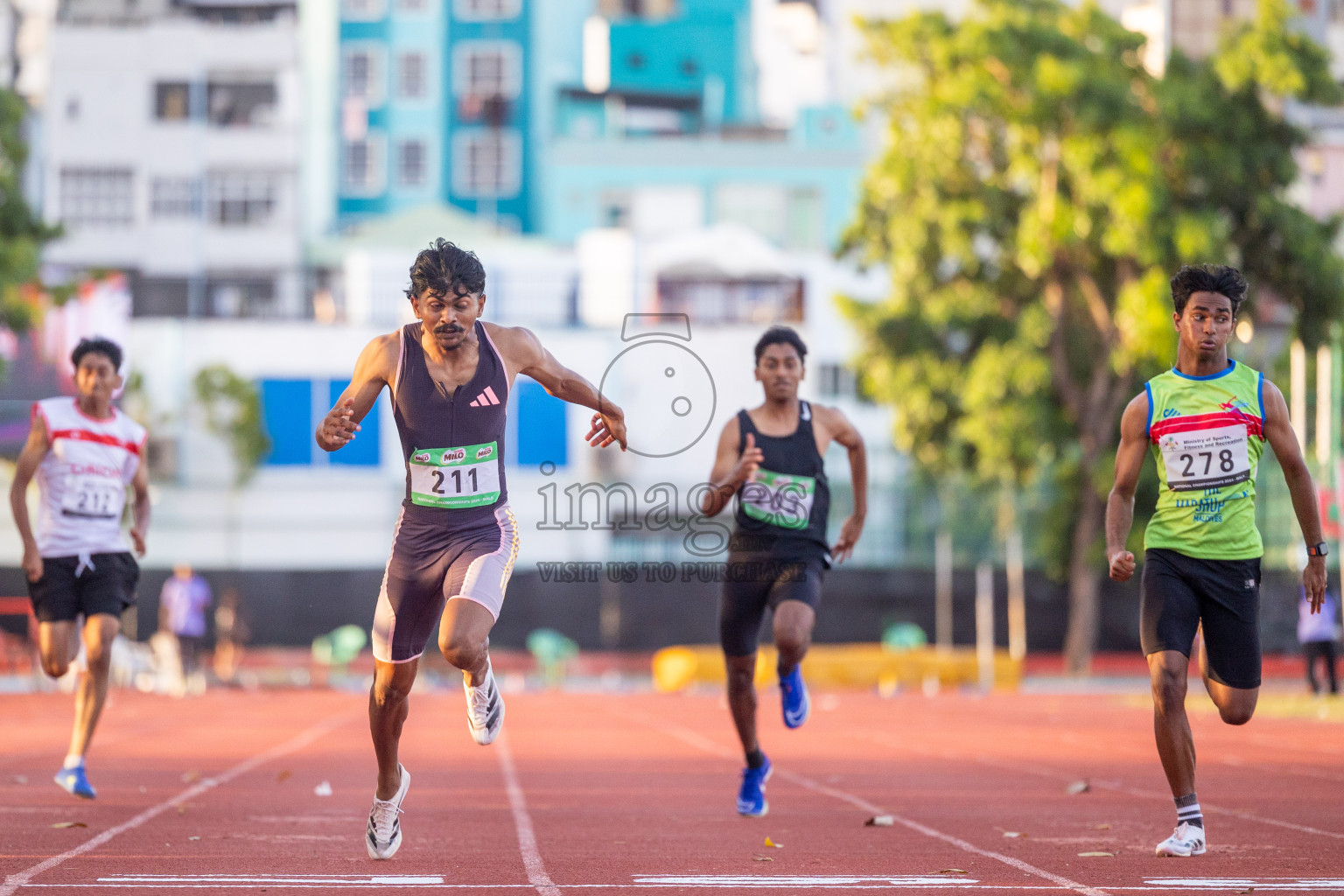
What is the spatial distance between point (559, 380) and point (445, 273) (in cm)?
63

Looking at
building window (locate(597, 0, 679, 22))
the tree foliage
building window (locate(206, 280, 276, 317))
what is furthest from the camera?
building window (locate(597, 0, 679, 22))

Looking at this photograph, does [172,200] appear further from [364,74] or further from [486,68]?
[486,68]

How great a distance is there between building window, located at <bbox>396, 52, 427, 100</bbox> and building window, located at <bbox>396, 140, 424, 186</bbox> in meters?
1.54

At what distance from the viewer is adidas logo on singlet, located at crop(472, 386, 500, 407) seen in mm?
6988

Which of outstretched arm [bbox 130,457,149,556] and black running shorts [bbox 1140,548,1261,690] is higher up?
outstretched arm [bbox 130,457,149,556]

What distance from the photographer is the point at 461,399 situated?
698cm

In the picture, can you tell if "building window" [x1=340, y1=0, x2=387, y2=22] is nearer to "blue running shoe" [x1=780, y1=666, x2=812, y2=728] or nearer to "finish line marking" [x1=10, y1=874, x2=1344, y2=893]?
"blue running shoe" [x1=780, y1=666, x2=812, y2=728]

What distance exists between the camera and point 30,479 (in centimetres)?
964

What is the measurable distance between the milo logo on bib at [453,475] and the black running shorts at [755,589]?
7.56 feet

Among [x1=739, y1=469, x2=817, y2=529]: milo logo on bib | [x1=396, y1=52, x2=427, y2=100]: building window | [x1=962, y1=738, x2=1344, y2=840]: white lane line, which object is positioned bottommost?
[x1=962, y1=738, x2=1344, y2=840]: white lane line

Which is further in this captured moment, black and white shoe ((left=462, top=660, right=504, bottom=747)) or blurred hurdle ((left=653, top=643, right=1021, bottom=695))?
blurred hurdle ((left=653, top=643, right=1021, bottom=695))

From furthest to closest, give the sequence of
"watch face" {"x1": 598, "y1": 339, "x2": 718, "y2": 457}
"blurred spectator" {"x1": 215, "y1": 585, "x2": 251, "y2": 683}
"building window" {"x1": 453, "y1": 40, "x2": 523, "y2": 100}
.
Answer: "building window" {"x1": 453, "y1": 40, "x2": 523, "y2": 100}
"watch face" {"x1": 598, "y1": 339, "x2": 718, "y2": 457}
"blurred spectator" {"x1": 215, "y1": 585, "x2": 251, "y2": 683}

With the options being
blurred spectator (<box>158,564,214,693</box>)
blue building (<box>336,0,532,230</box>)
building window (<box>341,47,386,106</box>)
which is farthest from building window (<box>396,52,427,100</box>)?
blurred spectator (<box>158,564,214,693</box>)

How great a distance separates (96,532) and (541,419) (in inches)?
1493
